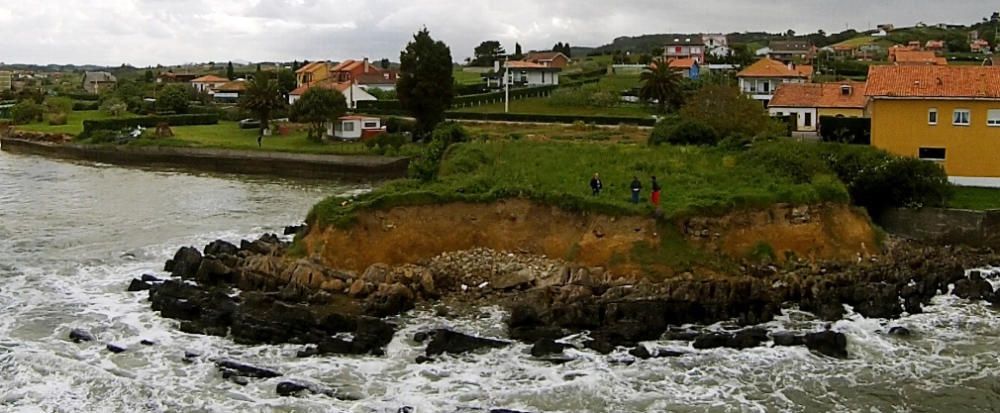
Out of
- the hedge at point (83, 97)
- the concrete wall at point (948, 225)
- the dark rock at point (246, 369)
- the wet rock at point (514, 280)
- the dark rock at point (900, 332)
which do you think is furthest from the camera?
the hedge at point (83, 97)

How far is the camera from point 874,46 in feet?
376

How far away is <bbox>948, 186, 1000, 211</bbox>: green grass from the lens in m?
29.4

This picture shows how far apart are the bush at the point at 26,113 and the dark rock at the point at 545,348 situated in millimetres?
64371

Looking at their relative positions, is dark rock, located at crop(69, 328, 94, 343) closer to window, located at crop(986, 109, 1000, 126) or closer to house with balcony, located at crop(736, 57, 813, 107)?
window, located at crop(986, 109, 1000, 126)

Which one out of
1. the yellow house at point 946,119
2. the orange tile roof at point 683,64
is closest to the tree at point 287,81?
the orange tile roof at point 683,64

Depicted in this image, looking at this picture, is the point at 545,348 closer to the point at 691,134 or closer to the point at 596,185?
the point at 596,185

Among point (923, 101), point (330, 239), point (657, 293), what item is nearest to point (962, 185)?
point (923, 101)

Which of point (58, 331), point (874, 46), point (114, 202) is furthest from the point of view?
point (874, 46)

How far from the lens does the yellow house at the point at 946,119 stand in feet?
105

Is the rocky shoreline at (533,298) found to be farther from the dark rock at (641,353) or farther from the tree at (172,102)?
the tree at (172,102)

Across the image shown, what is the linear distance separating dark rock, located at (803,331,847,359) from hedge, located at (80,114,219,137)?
5298 cm

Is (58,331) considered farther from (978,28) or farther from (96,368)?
(978,28)

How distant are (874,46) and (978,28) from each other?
1874 inches

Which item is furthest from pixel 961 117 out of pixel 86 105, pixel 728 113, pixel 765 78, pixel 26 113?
pixel 86 105
